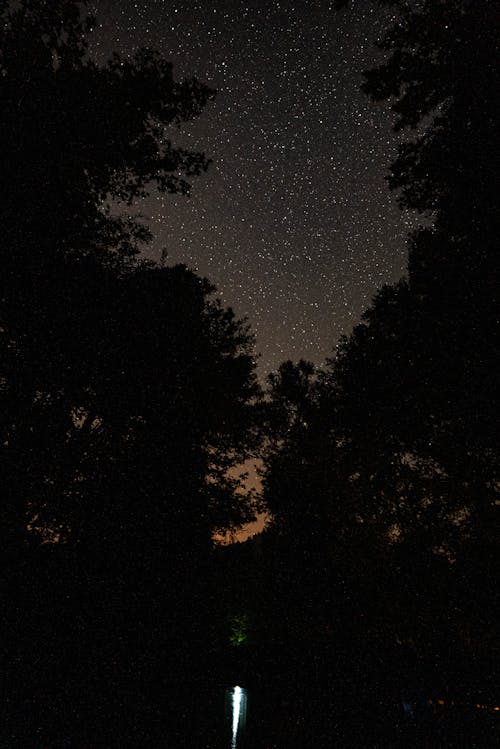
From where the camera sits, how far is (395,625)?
14.4m

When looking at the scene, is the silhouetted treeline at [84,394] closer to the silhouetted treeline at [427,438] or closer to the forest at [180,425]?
the forest at [180,425]

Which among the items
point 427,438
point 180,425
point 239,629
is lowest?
point 239,629

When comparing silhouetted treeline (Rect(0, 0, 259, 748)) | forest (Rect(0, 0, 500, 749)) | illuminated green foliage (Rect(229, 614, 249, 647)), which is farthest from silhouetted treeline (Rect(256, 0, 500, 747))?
illuminated green foliage (Rect(229, 614, 249, 647))

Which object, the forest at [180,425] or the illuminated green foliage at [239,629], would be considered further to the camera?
the illuminated green foliage at [239,629]

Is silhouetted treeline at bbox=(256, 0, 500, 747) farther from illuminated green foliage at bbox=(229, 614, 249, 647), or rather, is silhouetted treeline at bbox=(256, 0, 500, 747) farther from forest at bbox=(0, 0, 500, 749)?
illuminated green foliage at bbox=(229, 614, 249, 647)

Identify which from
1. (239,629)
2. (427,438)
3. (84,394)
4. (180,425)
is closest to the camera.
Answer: (84,394)

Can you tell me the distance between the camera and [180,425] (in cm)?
1362

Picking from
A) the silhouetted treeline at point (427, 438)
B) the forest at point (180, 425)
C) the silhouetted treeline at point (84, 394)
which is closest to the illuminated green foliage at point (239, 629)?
the silhouetted treeline at point (427, 438)

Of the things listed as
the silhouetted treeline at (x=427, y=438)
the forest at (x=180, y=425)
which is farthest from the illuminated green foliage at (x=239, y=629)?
the forest at (x=180, y=425)

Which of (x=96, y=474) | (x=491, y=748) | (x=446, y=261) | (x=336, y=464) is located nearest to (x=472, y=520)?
(x=491, y=748)

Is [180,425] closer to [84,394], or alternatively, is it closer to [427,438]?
[84,394]

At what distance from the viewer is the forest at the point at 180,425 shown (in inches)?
326

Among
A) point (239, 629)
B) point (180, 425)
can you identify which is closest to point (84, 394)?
point (180, 425)

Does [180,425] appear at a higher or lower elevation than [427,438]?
higher
